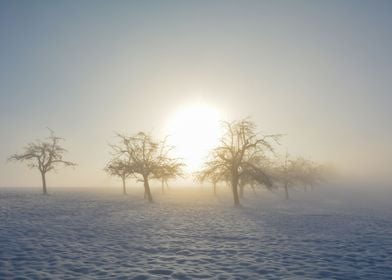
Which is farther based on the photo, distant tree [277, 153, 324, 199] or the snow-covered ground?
distant tree [277, 153, 324, 199]

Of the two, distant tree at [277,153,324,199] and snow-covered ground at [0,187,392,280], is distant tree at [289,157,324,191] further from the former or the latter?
snow-covered ground at [0,187,392,280]

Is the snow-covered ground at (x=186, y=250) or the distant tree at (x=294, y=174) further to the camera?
the distant tree at (x=294, y=174)

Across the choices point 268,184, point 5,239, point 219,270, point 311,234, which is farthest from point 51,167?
point 219,270

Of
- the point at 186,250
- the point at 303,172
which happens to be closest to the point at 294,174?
the point at 303,172

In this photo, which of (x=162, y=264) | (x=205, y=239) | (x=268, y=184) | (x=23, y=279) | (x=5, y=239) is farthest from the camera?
(x=268, y=184)

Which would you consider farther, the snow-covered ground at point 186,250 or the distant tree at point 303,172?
the distant tree at point 303,172

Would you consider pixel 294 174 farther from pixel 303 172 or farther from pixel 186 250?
pixel 186 250

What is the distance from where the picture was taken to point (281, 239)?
19.9m

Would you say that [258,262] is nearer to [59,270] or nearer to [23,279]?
[59,270]

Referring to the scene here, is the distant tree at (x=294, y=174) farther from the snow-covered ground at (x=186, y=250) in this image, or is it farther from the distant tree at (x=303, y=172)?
the snow-covered ground at (x=186, y=250)

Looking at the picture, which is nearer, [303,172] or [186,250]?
[186,250]

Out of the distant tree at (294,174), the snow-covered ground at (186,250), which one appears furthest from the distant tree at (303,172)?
the snow-covered ground at (186,250)

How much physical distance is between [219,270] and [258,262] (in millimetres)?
2201

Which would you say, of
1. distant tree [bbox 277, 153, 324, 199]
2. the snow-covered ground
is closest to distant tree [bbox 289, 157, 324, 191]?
distant tree [bbox 277, 153, 324, 199]
